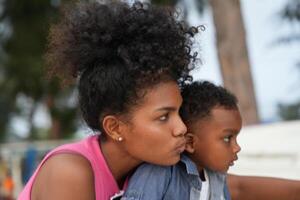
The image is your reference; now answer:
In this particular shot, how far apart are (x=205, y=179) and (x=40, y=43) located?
9733 millimetres

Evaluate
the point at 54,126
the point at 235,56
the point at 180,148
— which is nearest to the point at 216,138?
the point at 180,148

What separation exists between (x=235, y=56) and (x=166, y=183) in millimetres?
5039

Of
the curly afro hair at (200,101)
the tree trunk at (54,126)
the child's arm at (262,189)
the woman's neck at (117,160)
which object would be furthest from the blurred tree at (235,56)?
the tree trunk at (54,126)

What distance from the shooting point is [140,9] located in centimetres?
176

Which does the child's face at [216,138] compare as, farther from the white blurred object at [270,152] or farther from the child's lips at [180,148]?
the white blurred object at [270,152]

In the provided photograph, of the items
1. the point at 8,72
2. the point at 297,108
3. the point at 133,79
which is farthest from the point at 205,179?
the point at 297,108

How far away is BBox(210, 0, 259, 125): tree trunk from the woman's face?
497 cm

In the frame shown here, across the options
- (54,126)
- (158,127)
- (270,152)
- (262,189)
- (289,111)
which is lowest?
(289,111)

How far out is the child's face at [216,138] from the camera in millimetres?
1770

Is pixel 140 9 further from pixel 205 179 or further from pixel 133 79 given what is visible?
pixel 205 179

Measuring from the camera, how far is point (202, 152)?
1783mm

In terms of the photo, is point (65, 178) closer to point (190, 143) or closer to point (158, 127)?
point (158, 127)

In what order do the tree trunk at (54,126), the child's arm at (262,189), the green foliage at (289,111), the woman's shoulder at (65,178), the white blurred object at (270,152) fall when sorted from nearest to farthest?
the woman's shoulder at (65,178)
the child's arm at (262,189)
the white blurred object at (270,152)
the green foliage at (289,111)
the tree trunk at (54,126)

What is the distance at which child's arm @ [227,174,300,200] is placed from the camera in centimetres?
207
